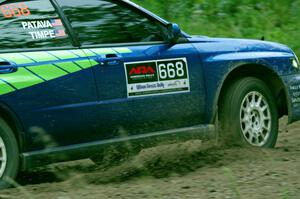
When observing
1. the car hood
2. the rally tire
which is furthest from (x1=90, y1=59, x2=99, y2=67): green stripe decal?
the car hood

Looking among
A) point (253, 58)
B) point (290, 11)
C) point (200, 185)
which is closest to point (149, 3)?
point (290, 11)

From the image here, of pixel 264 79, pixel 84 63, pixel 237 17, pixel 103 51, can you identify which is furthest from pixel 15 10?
pixel 237 17

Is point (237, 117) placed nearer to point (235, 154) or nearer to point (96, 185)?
point (235, 154)

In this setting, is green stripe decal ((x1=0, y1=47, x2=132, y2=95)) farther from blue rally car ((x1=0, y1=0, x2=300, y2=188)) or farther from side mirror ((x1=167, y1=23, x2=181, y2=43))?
side mirror ((x1=167, y1=23, x2=181, y2=43))

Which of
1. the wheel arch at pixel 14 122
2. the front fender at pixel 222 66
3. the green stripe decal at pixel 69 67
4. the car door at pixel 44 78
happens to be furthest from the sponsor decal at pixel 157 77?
the wheel arch at pixel 14 122

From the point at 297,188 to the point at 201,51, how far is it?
1943 mm

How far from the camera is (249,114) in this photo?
7.05 metres

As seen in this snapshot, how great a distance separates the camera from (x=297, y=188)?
5.19m

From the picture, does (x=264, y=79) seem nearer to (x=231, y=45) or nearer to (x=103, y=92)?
(x=231, y=45)

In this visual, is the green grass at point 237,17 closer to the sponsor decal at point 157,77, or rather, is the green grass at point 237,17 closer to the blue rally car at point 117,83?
the blue rally car at point 117,83

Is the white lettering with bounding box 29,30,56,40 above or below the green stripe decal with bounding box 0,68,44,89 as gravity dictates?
above

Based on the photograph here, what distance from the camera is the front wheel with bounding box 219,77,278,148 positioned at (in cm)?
691

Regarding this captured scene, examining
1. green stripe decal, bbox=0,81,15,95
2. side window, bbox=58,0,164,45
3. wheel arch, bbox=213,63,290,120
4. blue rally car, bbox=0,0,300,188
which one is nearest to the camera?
green stripe decal, bbox=0,81,15,95

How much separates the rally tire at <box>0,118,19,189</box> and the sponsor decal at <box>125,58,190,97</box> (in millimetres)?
1155
